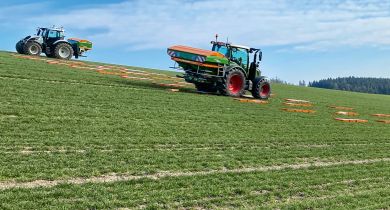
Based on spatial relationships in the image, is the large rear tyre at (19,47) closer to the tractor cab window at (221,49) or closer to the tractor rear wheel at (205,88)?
the tractor rear wheel at (205,88)

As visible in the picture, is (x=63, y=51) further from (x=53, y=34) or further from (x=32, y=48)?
(x=32, y=48)

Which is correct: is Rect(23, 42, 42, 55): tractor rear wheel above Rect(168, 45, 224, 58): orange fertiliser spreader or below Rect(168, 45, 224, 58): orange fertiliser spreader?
above

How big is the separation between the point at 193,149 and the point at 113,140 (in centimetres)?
202

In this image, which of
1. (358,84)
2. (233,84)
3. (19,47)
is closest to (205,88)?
(233,84)

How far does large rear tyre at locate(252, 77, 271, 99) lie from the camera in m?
24.4

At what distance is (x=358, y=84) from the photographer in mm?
189875

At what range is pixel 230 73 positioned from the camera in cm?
2250

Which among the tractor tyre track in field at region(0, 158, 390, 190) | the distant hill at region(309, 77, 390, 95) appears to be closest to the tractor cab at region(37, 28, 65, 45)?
the tractor tyre track in field at region(0, 158, 390, 190)

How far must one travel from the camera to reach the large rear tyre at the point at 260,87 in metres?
24.4

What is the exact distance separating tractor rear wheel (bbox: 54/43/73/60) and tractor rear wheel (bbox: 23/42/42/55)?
1.22 m

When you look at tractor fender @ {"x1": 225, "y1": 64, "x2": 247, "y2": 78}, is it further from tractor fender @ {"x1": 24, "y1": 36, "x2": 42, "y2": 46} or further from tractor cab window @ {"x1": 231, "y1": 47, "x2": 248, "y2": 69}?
tractor fender @ {"x1": 24, "y1": 36, "x2": 42, "y2": 46}

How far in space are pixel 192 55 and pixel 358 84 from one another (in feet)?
598

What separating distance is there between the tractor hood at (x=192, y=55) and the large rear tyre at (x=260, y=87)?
11.9 ft

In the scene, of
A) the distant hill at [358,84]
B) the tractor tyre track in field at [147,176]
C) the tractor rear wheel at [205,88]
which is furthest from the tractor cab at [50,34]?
the distant hill at [358,84]
